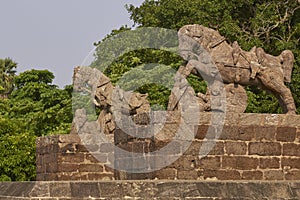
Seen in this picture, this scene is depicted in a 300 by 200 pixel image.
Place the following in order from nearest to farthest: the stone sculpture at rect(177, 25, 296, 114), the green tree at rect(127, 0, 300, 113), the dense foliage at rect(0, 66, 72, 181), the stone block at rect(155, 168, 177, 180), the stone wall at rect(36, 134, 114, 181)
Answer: the stone block at rect(155, 168, 177, 180) → the stone sculpture at rect(177, 25, 296, 114) → the stone wall at rect(36, 134, 114, 181) → the green tree at rect(127, 0, 300, 113) → the dense foliage at rect(0, 66, 72, 181)

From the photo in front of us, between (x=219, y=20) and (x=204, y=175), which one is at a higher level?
(x=219, y=20)

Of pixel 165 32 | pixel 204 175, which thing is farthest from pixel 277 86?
pixel 165 32

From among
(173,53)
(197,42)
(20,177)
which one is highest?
(173,53)

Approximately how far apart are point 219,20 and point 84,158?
1074 cm

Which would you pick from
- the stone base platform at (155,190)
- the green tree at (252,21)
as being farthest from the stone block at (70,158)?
the green tree at (252,21)

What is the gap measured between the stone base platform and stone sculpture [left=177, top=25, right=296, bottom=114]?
3201 mm

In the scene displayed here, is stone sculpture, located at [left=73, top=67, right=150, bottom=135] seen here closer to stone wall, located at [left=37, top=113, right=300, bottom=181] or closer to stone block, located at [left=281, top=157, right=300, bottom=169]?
stone wall, located at [left=37, top=113, right=300, bottom=181]

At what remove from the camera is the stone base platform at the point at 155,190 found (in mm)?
6664

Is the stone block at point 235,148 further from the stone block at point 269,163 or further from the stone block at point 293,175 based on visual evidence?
the stone block at point 293,175

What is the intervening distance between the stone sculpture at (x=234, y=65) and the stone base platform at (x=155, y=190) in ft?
10.5

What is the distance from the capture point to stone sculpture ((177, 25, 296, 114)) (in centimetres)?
A: 1043

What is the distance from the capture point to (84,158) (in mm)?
12875

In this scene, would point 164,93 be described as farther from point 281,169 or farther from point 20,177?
point 281,169

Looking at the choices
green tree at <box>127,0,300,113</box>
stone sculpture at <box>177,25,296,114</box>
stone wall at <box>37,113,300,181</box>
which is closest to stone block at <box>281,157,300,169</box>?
stone wall at <box>37,113,300,181</box>
